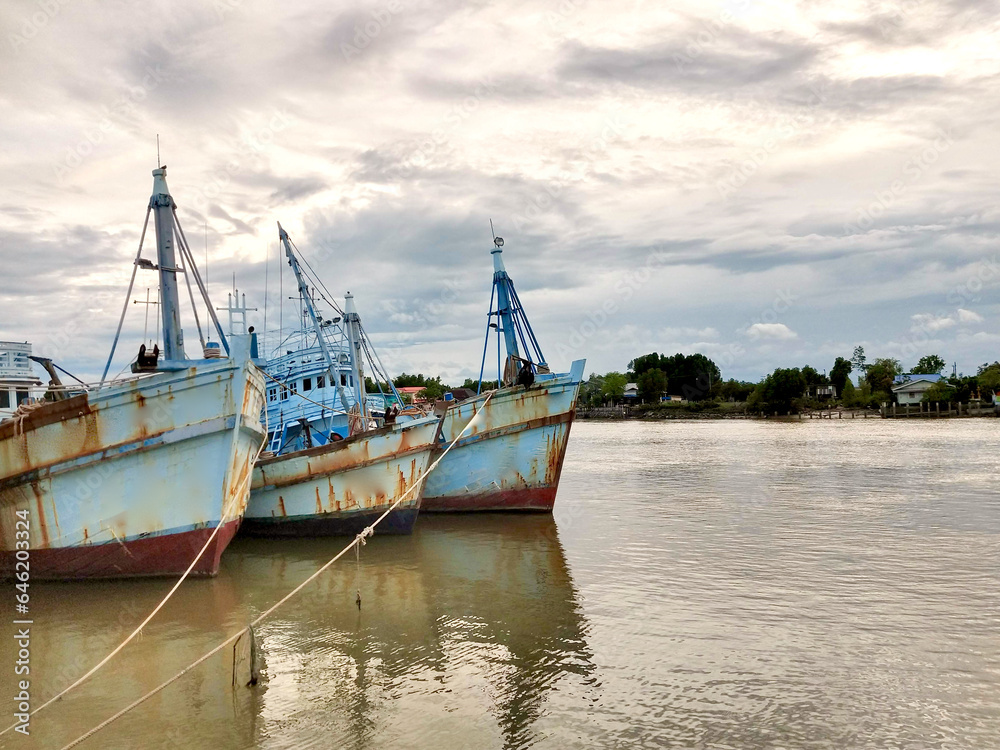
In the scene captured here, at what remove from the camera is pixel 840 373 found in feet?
383

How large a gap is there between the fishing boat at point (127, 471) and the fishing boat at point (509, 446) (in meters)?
8.18

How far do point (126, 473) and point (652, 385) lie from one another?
130889mm

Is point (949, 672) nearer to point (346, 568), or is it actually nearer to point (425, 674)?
point (425, 674)

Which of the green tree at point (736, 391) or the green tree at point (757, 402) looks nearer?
the green tree at point (757, 402)

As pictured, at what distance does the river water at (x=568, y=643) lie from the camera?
739cm

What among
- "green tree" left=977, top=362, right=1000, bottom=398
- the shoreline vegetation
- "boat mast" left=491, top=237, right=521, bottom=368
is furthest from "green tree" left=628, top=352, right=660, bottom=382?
"boat mast" left=491, top=237, right=521, bottom=368

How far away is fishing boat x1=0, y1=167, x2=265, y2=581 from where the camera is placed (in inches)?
470

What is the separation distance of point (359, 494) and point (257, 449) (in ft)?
9.42

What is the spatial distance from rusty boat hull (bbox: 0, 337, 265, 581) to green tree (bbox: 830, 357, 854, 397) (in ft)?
383

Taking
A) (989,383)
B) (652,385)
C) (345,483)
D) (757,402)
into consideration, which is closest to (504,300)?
(345,483)

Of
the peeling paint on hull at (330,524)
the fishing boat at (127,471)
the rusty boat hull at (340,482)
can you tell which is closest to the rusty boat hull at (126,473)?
the fishing boat at (127,471)

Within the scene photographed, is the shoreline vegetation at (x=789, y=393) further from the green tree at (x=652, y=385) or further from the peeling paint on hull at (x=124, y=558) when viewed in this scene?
the peeling paint on hull at (x=124, y=558)

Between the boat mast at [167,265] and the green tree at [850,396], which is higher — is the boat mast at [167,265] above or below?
above

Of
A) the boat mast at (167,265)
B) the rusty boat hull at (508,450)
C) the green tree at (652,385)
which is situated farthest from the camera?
the green tree at (652,385)
